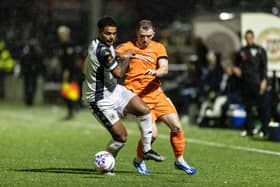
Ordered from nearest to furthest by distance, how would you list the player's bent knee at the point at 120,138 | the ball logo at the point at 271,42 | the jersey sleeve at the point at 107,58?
the jersey sleeve at the point at 107,58, the player's bent knee at the point at 120,138, the ball logo at the point at 271,42

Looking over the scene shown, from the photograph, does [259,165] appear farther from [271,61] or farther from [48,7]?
[48,7]

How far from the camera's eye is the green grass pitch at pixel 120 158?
1458cm

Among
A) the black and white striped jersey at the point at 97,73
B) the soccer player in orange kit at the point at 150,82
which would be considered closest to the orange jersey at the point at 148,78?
the soccer player in orange kit at the point at 150,82

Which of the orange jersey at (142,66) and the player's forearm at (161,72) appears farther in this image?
the orange jersey at (142,66)

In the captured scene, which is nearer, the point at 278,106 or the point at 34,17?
the point at 278,106

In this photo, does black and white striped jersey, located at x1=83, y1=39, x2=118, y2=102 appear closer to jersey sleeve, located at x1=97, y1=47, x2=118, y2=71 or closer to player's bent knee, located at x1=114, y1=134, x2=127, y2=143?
jersey sleeve, located at x1=97, y1=47, x2=118, y2=71

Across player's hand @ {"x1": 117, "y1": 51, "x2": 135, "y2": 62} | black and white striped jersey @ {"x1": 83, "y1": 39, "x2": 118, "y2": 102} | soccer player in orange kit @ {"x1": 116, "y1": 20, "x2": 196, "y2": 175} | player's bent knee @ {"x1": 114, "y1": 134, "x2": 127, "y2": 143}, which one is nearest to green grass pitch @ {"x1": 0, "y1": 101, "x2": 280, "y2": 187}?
soccer player in orange kit @ {"x1": 116, "y1": 20, "x2": 196, "y2": 175}

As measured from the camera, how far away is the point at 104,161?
592 inches

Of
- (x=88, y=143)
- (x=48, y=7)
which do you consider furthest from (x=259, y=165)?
(x=48, y=7)

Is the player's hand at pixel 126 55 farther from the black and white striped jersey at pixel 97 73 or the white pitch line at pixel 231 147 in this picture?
the white pitch line at pixel 231 147

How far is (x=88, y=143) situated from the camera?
21.2m

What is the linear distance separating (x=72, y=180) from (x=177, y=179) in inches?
Result: 53.4

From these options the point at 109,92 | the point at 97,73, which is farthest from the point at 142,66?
the point at 97,73

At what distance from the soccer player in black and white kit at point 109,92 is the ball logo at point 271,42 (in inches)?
410
